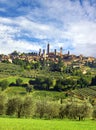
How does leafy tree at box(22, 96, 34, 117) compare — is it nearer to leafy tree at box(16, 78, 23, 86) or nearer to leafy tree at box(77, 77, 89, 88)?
leafy tree at box(16, 78, 23, 86)

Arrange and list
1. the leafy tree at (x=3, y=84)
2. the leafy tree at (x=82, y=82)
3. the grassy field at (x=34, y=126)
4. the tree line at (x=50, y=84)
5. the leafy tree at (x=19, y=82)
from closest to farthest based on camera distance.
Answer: the grassy field at (x=34, y=126) < the leafy tree at (x=3, y=84) < the tree line at (x=50, y=84) < the leafy tree at (x=19, y=82) < the leafy tree at (x=82, y=82)

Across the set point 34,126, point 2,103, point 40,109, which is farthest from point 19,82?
point 34,126

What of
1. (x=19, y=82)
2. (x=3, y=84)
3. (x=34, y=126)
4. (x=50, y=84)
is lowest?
(x=50, y=84)

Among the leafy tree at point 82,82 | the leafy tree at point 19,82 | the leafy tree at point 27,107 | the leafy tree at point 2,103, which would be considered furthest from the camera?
the leafy tree at point 82,82

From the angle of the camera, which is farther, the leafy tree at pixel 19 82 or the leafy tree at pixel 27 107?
the leafy tree at pixel 19 82

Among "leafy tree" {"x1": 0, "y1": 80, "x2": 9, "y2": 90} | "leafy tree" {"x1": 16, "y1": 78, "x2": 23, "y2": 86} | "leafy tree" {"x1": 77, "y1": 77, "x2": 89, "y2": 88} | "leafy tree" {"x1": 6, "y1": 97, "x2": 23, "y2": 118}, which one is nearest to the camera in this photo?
"leafy tree" {"x1": 6, "y1": 97, "x2": 23, "y2": 118}

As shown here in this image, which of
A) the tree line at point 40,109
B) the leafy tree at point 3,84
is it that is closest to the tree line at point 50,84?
the leafy tree at point 3,84

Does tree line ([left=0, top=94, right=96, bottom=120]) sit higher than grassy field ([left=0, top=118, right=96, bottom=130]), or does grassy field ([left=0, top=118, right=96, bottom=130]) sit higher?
grassy field ([left=0, top=118, right=96, bottom=130])

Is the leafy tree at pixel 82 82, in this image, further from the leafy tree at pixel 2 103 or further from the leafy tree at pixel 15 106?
the leafy tree at pixel 2 103

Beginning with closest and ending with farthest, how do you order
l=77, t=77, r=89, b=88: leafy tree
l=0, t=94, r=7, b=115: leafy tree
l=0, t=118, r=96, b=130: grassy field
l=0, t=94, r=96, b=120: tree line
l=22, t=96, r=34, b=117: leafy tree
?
l=0, t=118, r=96, b=130: grassy field, l=0, t=94, r=7, b=115: leafy tree, l=0, t=94, r=96, b=120: tree line, l=22, t=96, r=34, b=117: leafy tree, l=77, t=77, r=89, b=88: leafy tree

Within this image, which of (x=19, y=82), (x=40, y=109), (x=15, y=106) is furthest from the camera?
(x=19, y=82)

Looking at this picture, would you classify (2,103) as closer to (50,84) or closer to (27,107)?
(27,107)

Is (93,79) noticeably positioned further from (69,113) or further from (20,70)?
(69,113)

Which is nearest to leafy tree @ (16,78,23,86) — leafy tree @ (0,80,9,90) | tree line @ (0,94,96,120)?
leafy tree @ (0,80,9,90)
